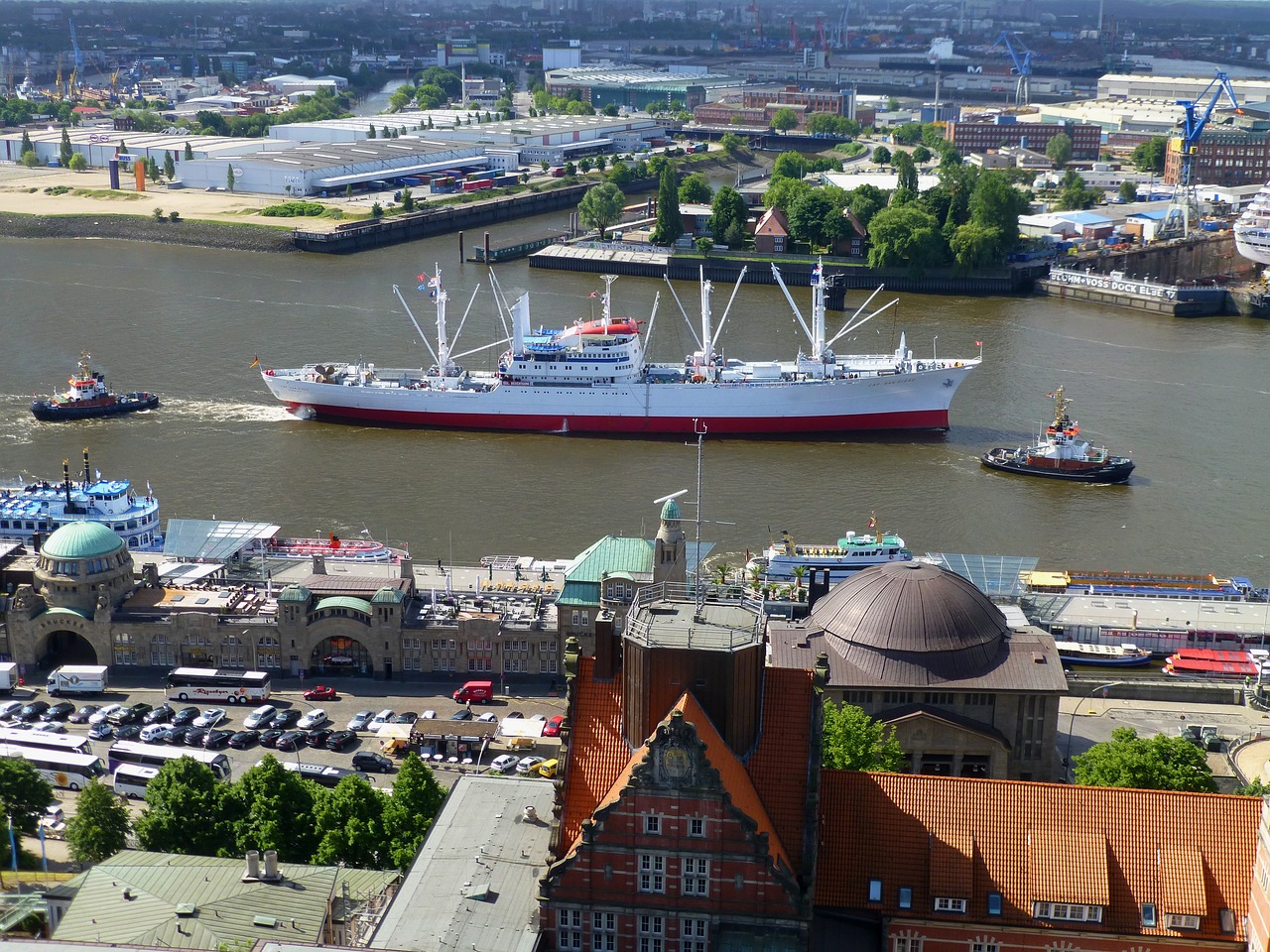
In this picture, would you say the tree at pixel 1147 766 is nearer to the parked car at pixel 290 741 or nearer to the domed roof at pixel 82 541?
the parked car at pixel 290 741

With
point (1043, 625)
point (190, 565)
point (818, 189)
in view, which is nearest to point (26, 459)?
point (190, 565)

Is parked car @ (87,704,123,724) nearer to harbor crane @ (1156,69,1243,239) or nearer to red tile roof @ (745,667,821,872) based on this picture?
red tile roof @ (745,667,821,872)

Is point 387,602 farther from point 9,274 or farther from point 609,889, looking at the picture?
point 9,274

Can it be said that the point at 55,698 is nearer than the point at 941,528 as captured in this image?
Yes

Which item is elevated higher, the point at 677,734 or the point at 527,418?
the point at 677,734

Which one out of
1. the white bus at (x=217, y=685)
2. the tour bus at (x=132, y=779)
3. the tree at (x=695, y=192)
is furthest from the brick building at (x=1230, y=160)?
the tour bus at (x=132, y=779)

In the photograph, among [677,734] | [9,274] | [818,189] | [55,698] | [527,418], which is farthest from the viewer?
[818,189]
